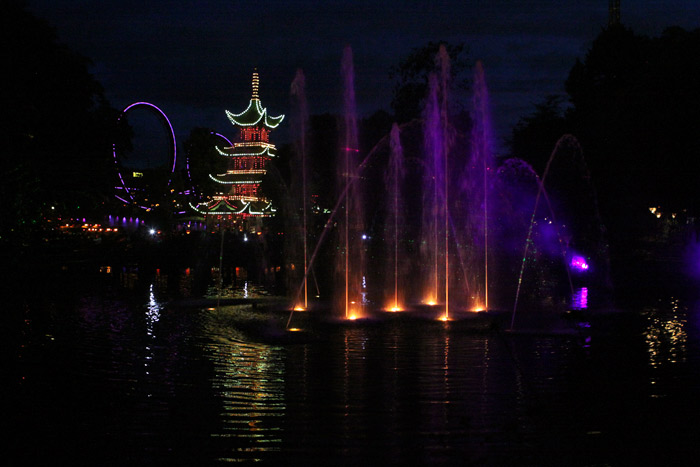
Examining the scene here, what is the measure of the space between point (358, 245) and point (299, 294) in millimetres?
25327

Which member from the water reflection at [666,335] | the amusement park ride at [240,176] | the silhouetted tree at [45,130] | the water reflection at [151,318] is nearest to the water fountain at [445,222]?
the water reflection at [666,335]

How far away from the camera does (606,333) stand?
12875mm

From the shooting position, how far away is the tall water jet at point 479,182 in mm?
19219

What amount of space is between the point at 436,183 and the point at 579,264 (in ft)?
25.4

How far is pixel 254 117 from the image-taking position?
84.4 metres

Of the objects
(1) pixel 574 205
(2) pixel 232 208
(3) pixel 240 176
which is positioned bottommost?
(1) pixel 574 205

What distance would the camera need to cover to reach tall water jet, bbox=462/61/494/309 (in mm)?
19219

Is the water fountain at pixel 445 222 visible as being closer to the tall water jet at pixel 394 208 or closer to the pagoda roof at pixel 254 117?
the tall water jet at pixel 394 208

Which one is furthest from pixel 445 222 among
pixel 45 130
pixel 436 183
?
pixel 45 130

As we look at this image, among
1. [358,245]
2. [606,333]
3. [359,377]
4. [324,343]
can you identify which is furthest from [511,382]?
[358,245]

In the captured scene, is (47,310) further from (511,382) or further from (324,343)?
(511,382)

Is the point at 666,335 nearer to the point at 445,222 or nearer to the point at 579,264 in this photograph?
the point at 579,264

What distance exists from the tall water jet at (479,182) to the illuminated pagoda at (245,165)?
4868cm

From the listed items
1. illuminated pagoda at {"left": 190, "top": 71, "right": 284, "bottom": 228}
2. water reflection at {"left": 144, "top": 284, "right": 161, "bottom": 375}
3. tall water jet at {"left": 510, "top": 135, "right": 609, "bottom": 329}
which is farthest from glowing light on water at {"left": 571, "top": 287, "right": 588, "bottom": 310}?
illuminated pagoda at {"left": 190, "top": 71, "right": 284, "bottom": 228}
